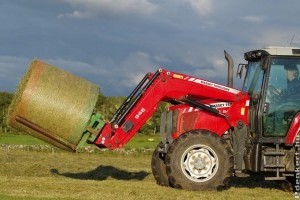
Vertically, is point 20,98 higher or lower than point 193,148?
higher

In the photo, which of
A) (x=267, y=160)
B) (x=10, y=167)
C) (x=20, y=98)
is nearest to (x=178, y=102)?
(x=267, y=160)

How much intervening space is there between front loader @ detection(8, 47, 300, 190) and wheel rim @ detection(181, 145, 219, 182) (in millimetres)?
18

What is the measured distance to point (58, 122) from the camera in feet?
38.1

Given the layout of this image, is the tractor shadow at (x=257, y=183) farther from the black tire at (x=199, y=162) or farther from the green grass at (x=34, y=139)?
the green grass at (x=34, y=139)

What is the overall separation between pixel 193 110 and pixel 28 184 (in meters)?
3.48

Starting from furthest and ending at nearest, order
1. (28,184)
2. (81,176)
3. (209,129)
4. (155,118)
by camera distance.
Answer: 1. (155,118)
2. (81,176)
3. (209,129)
4. (28,184)

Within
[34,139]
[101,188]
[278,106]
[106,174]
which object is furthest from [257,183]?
[34,139]

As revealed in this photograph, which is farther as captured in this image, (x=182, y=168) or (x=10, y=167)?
(x=10, y=167)

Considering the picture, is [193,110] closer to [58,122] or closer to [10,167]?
[58,122]

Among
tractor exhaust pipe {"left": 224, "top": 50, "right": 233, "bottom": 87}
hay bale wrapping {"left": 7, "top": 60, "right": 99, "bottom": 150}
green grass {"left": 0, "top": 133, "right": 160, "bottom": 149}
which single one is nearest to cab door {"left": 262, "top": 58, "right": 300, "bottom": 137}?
tractor exhaust pipe {"left": 224, "top": 50, "right": 233, "bottom": 87}

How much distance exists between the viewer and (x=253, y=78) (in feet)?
41.4

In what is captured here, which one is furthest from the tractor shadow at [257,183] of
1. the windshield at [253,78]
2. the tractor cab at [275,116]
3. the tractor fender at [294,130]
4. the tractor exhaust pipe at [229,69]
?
the tractor exhaust pipe at [229,69]

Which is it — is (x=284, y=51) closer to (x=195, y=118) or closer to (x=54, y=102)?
(x=195, y=118)

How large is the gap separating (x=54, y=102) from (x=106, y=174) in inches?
188
